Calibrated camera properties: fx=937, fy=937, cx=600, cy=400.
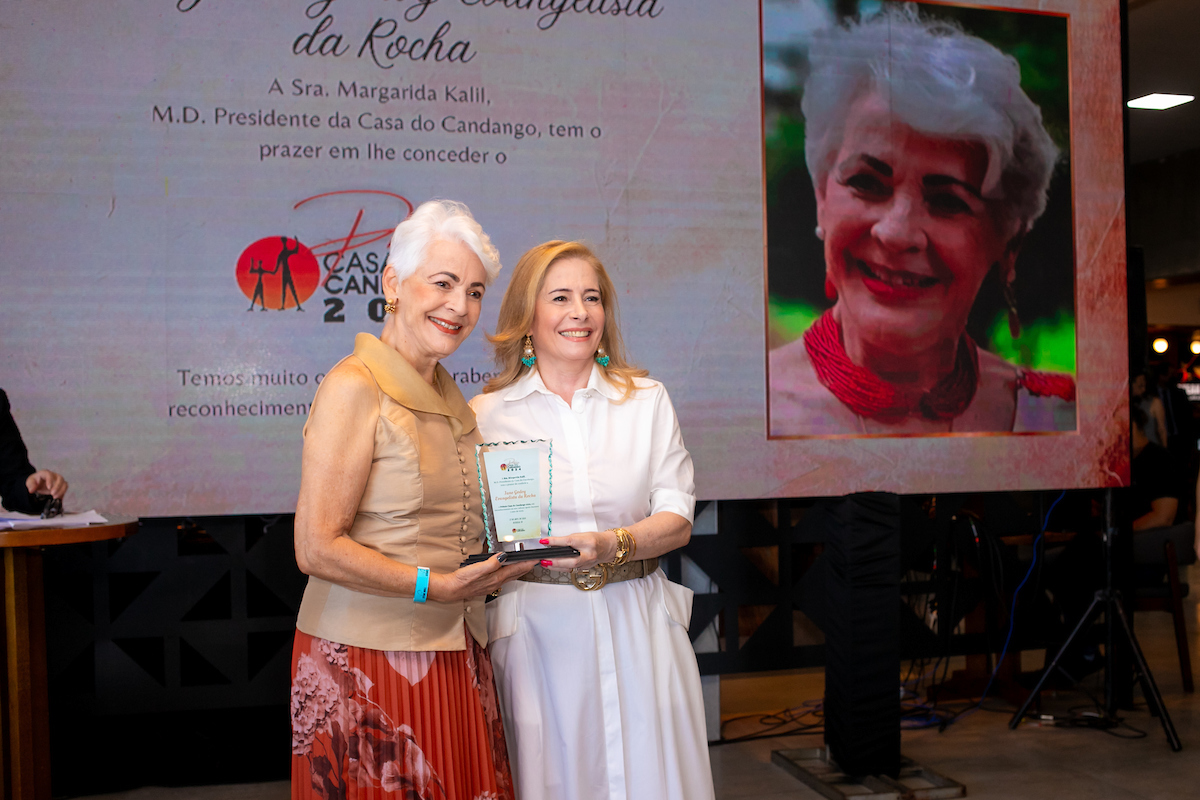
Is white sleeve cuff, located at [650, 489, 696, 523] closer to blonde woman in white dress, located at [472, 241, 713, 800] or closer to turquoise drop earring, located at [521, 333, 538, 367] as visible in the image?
blonde woman in white dress, located at [472, 241, 713, 800]

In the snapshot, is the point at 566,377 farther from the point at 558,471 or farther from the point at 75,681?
the point at 75,681

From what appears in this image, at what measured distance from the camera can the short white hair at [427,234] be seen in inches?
71.7

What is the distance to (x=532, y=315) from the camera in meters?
2.07

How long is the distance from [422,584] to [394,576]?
51 millimetres

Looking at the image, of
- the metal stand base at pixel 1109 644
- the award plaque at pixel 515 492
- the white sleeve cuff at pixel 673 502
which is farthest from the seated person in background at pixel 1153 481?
the award plaque at pixel 515 492

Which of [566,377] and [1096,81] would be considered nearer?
[566,377]

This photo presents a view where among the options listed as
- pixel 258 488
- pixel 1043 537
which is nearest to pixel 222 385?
pixel 258 488

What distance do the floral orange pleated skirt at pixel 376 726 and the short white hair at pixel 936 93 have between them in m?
3.10

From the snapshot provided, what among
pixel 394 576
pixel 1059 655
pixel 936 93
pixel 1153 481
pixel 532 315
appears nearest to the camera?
pixel 394 576

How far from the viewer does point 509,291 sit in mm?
2111

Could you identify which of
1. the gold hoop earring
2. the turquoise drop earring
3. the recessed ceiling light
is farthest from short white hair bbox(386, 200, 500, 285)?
the recessed ceiling light

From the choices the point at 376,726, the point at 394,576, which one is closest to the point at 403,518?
the point at 394,576

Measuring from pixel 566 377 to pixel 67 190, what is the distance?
2393 millimetres

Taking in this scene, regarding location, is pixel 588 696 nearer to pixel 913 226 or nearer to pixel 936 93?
pixel 913 226
